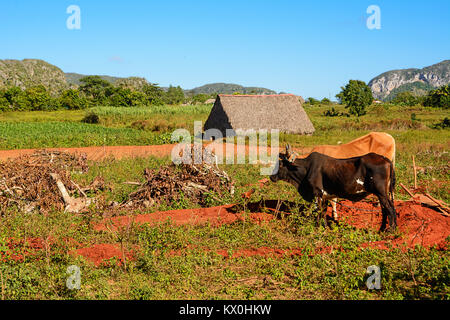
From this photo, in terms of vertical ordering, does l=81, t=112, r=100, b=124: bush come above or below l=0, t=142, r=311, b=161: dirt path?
above

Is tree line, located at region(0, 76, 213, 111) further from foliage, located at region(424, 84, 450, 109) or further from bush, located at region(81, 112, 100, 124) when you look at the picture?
foliage, located at region(424, 84, 450, 109)

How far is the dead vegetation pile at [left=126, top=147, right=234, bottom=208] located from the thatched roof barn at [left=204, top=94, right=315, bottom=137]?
13220mm

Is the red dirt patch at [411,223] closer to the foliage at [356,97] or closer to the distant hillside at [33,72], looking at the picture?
the foliage at [356,97]

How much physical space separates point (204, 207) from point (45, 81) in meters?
170

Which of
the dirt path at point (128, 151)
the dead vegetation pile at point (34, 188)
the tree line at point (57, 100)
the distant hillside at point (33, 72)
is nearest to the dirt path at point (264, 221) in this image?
the dead vegetation pile at point (34, 188)

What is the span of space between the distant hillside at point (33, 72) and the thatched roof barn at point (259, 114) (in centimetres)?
13620

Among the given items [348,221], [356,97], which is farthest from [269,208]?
[356,97]

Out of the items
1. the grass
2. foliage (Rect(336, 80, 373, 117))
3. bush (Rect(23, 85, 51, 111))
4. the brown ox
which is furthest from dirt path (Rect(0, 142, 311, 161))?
bush (Rect(23, 85, 51, 111))

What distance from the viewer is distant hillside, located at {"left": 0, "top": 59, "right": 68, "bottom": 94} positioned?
144 m

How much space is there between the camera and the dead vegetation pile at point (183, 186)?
9555 millimetres

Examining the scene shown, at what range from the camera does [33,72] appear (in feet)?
550

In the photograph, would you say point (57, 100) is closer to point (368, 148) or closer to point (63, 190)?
point (63, 190)
